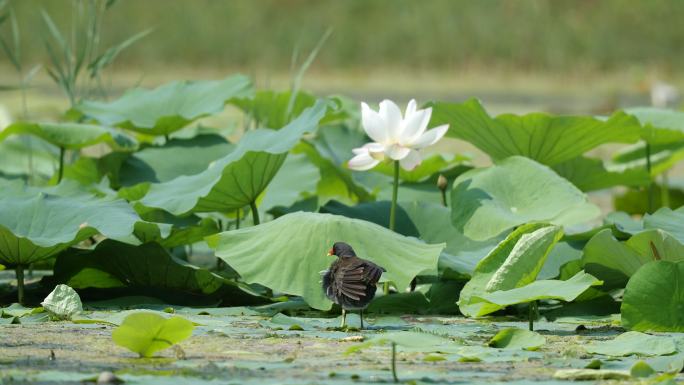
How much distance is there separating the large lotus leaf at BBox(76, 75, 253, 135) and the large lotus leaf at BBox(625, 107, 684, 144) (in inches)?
43.4

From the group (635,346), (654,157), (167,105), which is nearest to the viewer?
(635,346)

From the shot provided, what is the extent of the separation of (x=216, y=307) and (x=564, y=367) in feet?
2.92

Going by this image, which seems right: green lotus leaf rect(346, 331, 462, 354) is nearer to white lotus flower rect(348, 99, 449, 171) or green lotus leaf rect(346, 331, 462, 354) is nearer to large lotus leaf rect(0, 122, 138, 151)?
white lotus flower rect(348, 99, 449, 171)

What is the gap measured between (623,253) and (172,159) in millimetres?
1287

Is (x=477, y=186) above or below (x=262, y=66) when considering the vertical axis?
below

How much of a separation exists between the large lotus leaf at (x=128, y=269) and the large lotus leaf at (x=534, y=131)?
739mm

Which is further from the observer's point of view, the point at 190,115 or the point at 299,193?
the point at 190,115

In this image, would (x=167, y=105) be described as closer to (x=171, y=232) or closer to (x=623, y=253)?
(x=171, y=232)

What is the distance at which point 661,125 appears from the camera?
3.07m

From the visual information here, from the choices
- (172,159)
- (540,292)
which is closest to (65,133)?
(172,159)

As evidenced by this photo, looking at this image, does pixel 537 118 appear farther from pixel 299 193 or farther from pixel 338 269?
pixel 338 269

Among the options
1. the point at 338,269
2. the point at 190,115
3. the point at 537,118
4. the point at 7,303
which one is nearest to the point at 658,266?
the point at 338,269

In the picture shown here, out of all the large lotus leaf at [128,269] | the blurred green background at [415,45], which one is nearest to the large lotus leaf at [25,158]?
the large lotus leaf at [128,269]

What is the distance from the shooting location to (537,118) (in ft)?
8.64
